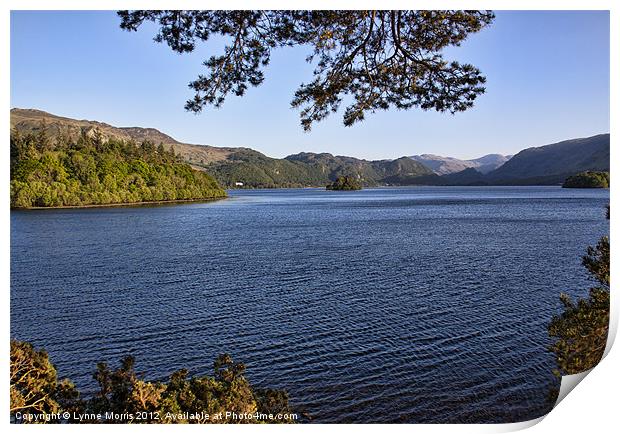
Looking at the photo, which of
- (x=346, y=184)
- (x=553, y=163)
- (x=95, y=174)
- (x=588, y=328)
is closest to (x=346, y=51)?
(x=588, y=328)

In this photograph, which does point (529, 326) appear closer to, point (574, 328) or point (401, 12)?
point (574, 328)

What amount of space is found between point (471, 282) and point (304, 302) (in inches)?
177

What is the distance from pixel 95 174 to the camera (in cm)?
3247

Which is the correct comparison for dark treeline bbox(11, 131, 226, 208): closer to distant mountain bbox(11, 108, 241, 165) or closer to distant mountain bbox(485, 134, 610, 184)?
distant mountain bbox(11, 108, 241, 165)

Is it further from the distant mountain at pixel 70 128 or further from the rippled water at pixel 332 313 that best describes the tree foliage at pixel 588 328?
the distant mountain at pixel 70 128

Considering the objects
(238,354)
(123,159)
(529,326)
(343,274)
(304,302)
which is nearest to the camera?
(238,354)

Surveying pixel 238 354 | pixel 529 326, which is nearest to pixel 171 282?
pixel 238 354

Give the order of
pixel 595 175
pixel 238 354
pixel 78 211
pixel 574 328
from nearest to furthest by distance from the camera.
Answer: pixel 574 328 → pixel 238 354 → pixel 595 175 → pixel 78 211

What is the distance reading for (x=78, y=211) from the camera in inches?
1460

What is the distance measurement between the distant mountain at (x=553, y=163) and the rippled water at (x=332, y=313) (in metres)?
3.04

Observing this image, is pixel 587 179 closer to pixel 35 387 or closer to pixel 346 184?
pixel 35 387

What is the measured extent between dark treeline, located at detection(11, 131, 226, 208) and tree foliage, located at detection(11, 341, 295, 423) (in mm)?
14792

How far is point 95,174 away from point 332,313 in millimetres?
27317

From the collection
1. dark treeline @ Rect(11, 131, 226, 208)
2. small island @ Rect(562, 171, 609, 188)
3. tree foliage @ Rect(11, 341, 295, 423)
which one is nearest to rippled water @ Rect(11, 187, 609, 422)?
small island @ Rect(562, 171, 609, 188)
